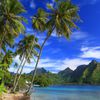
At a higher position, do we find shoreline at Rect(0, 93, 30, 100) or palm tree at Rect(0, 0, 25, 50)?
palm tree at Rect(0, 0, 25, 50)

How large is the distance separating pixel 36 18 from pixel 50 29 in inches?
114

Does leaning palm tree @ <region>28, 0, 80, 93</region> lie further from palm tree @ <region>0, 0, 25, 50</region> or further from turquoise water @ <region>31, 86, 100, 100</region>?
turquoise water @ <region>31, 86, 100, 100</region>

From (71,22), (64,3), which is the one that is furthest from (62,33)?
(64,3)

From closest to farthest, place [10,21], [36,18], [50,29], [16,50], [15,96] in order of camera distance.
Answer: [15,96], [10,21], [50,29], [36,18], [16,50]

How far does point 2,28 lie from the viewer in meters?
26.3

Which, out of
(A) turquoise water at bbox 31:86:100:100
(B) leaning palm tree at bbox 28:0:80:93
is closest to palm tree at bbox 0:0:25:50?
(B) leaning palm tree at bbox 28:0:80:93

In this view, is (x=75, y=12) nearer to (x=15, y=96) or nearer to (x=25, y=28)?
(x=25, y=28)

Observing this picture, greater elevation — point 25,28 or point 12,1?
point 12,1

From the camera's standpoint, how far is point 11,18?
83.2 feet

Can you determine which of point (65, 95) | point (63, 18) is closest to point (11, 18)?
point (63, 18)

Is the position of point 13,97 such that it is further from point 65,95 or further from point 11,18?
point 65,95

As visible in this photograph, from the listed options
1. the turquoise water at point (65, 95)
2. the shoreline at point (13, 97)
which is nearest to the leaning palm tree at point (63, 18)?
the shoreline at point (13, 97)

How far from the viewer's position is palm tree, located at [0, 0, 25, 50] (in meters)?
25.2

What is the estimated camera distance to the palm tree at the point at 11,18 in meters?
25.2
